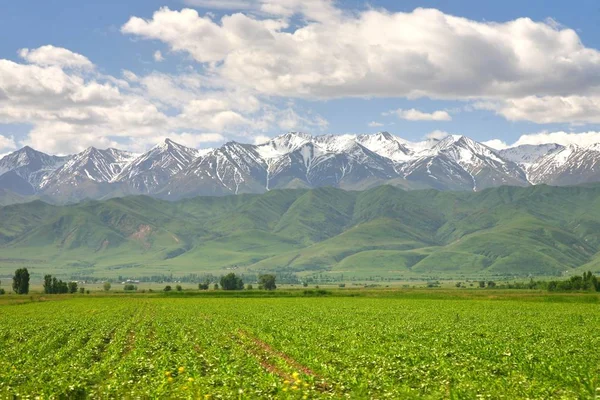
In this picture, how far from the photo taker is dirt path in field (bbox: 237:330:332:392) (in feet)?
107

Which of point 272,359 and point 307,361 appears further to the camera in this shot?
point 272,359

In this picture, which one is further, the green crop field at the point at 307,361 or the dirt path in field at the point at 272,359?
the dirt path in field at the point at 272,359

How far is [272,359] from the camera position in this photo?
41.3m

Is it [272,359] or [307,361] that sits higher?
[307,361]

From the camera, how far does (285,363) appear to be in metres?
38.9

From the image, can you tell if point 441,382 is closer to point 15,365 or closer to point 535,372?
point 535,372

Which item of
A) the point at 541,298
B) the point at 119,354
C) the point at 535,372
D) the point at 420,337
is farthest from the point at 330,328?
the point at 541,298

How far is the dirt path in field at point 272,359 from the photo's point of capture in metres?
32.6

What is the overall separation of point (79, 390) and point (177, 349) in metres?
17.9

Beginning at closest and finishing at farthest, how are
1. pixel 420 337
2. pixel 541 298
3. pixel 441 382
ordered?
pixel 441 382
pixel 420 337
pixel 541 298

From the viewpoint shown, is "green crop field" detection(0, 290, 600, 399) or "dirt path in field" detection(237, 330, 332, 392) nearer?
"green crop field" detection(0, 290, 600, 399)

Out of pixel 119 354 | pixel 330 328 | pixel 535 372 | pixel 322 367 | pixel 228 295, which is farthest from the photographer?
pixel 228 295

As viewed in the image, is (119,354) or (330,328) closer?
(119,354)

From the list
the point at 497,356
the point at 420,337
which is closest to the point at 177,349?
the point at 420,337
